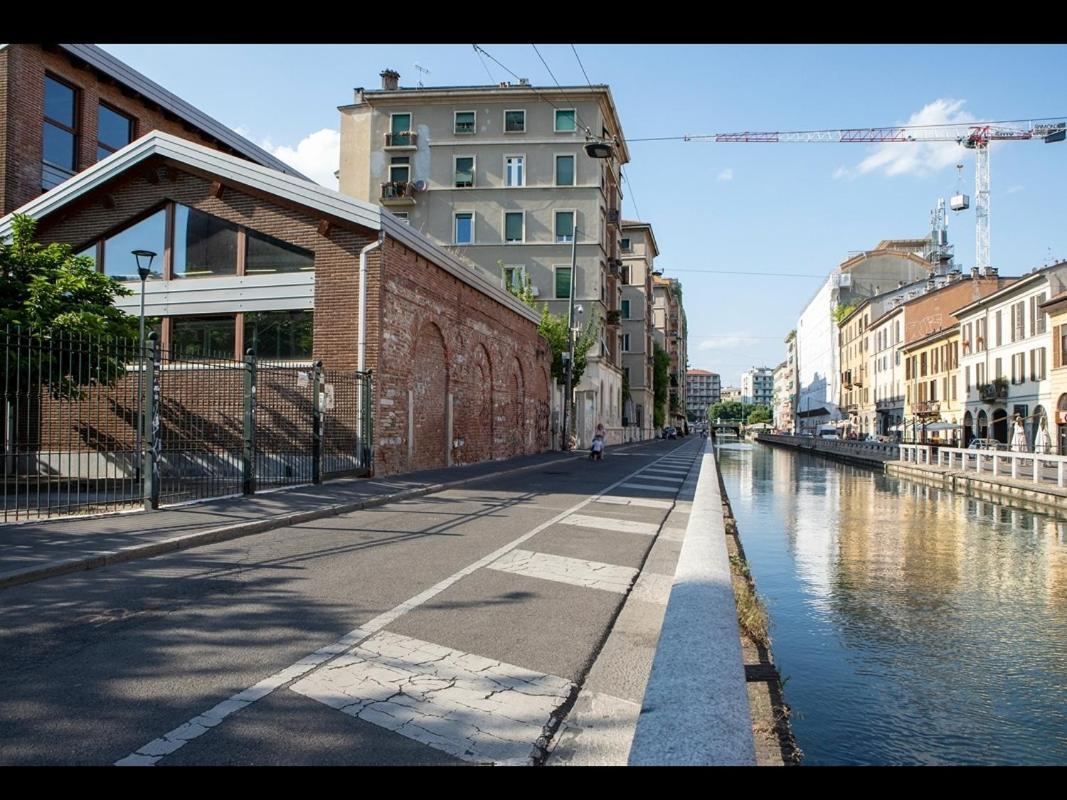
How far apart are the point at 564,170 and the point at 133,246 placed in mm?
28019

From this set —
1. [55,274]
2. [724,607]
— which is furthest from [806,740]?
[55,274]

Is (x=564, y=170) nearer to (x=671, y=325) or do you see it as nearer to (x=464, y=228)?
(x=464, y=228)

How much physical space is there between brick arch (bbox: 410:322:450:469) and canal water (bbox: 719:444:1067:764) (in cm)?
777

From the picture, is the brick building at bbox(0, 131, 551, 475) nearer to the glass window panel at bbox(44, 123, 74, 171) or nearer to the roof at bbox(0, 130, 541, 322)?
the roof at bbox(0, 130, 541, 322)

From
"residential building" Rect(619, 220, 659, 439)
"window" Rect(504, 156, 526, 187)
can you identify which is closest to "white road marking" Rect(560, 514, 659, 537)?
"window" Rect(504, 156, 526, 187)

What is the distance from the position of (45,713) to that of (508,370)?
76.0 feet

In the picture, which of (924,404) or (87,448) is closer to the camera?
(87,448)

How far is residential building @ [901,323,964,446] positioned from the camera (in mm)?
48281

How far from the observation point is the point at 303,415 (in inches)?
593

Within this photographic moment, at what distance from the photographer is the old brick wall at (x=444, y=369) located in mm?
15883

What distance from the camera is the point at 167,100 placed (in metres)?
23.4

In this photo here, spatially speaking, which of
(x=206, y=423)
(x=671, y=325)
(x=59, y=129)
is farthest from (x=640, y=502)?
(x=671, y=325)
